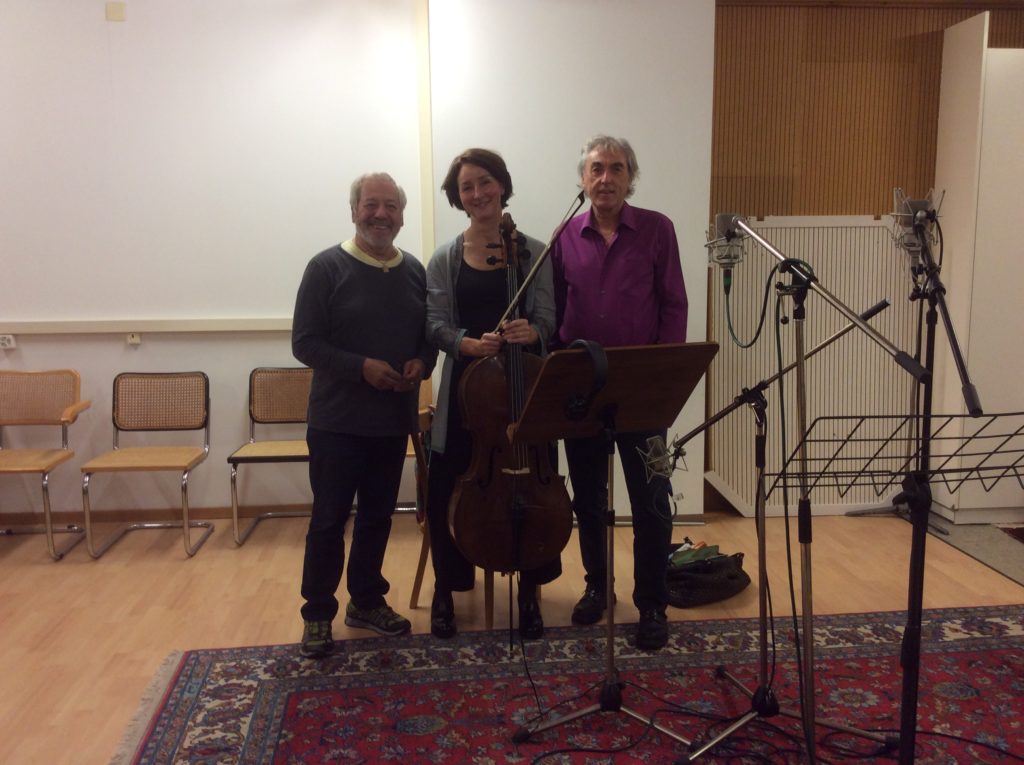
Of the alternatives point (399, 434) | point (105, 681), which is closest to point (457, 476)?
point (399, 434)

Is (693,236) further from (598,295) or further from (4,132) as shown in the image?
(4,132)

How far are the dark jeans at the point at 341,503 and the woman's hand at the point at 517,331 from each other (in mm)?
590

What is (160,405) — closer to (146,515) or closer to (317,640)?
(146,515)

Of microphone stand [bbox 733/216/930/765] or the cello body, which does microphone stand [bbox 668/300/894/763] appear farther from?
the cello body

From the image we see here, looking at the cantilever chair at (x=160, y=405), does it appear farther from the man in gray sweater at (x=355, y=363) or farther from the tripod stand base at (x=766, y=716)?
the tripod stand base at (x=766, y=716)

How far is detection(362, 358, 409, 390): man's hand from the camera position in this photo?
2.28m

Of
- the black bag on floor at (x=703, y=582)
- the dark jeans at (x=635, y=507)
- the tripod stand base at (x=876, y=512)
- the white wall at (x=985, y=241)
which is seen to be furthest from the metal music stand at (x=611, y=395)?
the white wall at (x=985, y=241)

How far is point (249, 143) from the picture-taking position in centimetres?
367

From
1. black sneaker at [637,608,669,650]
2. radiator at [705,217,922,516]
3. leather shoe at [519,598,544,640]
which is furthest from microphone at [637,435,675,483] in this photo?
radiator at [705,217,922,516]

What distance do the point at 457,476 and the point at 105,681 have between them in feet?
3.89

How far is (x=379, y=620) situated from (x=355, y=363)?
88cm

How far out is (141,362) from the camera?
3.76m

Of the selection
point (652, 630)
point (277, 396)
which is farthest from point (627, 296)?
point (277, 396)

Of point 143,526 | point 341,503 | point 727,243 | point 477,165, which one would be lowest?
point 143,526
